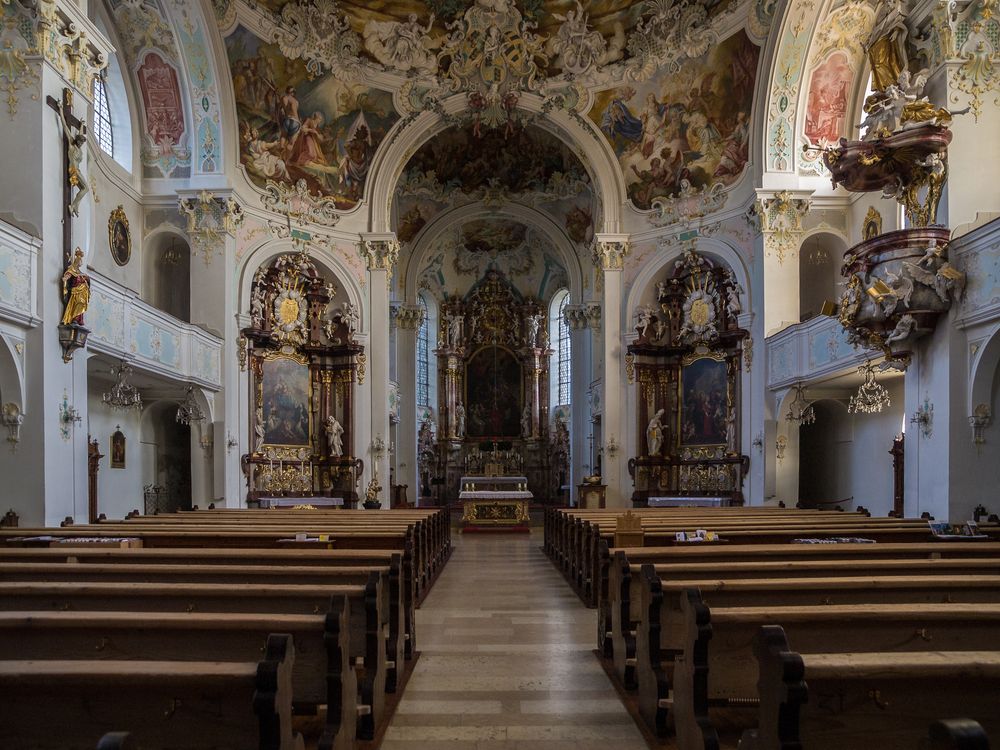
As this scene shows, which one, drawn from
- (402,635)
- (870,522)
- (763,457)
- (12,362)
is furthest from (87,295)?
(763,457)

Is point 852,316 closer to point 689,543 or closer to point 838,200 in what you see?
point 689,543

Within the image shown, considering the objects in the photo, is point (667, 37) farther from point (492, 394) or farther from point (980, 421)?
point (492, 394)

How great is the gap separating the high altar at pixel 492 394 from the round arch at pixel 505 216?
3.84 m

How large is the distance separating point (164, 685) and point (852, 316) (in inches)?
429

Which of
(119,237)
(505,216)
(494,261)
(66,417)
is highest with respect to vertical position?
(505,216)

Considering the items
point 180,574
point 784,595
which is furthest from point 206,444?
point 784,595

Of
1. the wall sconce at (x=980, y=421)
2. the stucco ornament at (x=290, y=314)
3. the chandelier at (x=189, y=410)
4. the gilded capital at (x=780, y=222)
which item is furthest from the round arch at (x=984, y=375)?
the stucco ornament at (x=290, y=314)

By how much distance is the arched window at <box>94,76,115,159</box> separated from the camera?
16516 mm

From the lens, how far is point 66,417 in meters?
10.7

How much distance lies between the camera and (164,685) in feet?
9.13

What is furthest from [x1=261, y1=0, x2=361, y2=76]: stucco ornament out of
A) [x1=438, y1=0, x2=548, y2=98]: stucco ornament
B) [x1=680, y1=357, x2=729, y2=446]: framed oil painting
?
[x1=680, y1=357, x2=729, y2=446]: framed oil painting

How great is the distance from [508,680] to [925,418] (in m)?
7.99

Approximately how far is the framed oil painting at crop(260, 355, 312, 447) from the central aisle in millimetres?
10435

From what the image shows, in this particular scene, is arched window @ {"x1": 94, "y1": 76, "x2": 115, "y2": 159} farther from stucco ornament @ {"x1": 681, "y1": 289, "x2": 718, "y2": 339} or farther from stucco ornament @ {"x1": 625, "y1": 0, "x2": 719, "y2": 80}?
stucco ornament @ {"x1": 681, "y1": 289, "x2": 718, "y2": 339}
